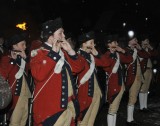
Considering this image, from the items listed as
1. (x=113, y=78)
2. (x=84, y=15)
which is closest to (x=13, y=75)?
(x=113, y=78)

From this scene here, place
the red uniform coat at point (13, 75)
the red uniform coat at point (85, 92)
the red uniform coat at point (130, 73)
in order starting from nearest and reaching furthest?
1. the red uniform coat at point (85, 92)
2. the red uniform coat at point (13, 75)
3. the red uniform coat at point (130, 73)

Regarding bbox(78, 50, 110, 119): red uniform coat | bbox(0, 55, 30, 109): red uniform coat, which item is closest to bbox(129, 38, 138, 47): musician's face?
bbox(78, 50, 110, 119): red uniform coat

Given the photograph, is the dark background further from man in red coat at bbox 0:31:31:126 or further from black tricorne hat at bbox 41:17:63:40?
black tricorne hat at bbox 41:17:63:40

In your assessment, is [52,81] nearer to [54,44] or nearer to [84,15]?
[54,44]

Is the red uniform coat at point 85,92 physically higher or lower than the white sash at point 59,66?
lower

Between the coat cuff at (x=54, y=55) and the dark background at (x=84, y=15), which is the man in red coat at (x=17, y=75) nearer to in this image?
the coat cuff at (x=54, y=55)

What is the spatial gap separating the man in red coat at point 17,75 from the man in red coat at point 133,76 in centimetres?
284

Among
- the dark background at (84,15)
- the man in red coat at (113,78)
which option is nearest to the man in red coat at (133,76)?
the man in red coat at (113,78)

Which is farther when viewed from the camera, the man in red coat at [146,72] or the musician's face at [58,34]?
the man in red coat at [146,72]

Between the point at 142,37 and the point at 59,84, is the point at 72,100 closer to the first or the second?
the point at 59,84

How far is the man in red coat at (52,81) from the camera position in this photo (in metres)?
4.19

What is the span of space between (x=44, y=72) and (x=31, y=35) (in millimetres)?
13021

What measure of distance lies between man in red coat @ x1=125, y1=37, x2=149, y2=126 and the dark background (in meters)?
7.82

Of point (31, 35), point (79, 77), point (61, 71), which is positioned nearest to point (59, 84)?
point (61, 71)
